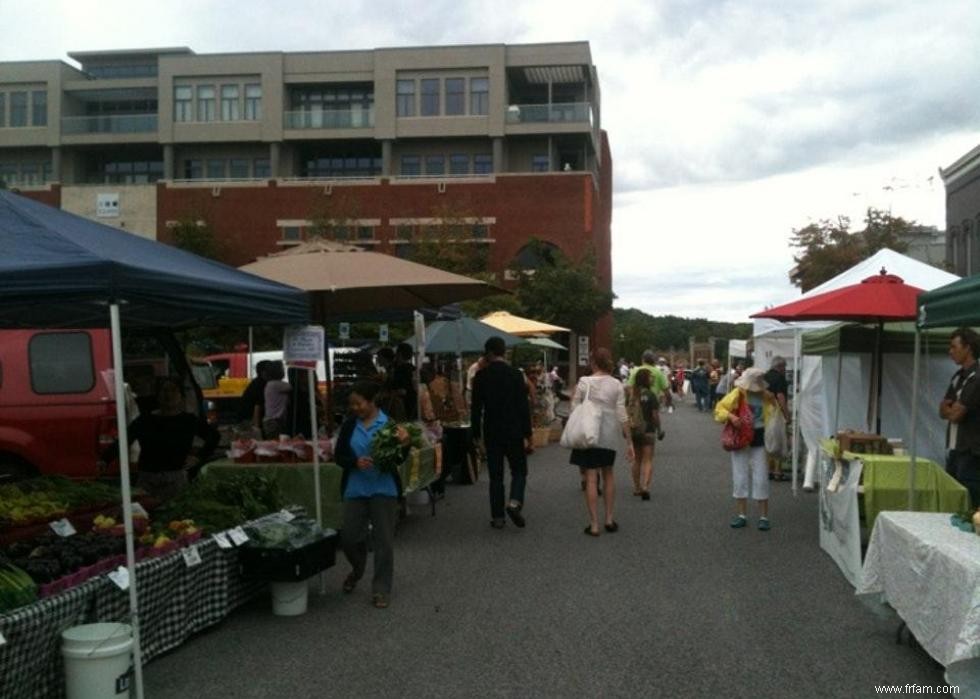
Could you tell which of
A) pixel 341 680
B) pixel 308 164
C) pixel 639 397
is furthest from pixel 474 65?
pixel 341 680

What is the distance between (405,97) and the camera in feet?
196

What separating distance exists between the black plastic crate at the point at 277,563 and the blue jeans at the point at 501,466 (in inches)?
149

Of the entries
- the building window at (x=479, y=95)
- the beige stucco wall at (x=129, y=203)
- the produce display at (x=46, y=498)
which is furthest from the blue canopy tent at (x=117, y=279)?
the beige stucco wall at (x=129, y=203)

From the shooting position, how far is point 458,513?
1190 cm

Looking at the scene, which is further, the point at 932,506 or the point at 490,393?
the point at 490,393

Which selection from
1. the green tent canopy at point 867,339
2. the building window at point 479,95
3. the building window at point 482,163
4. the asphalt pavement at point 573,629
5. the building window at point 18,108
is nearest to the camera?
the asphalt pavement at point 573,629

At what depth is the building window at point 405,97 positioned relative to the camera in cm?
5962

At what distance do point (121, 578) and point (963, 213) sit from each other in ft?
136

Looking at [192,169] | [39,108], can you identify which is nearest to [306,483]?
[192,169]

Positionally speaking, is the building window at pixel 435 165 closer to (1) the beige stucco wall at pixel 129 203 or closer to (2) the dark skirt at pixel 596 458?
(1) the beige stucco wall at pixel 129 203

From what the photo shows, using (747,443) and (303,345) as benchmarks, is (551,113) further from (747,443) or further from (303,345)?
(303,345)

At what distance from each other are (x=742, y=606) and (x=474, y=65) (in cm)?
5474

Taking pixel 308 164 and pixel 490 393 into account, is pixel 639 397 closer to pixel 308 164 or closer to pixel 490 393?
pixel 490 393

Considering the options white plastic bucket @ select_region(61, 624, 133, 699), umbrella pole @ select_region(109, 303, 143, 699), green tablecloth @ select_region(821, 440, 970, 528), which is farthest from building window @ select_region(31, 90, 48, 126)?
white plastic bucket @ select_region(61, 624, 133, 699)
